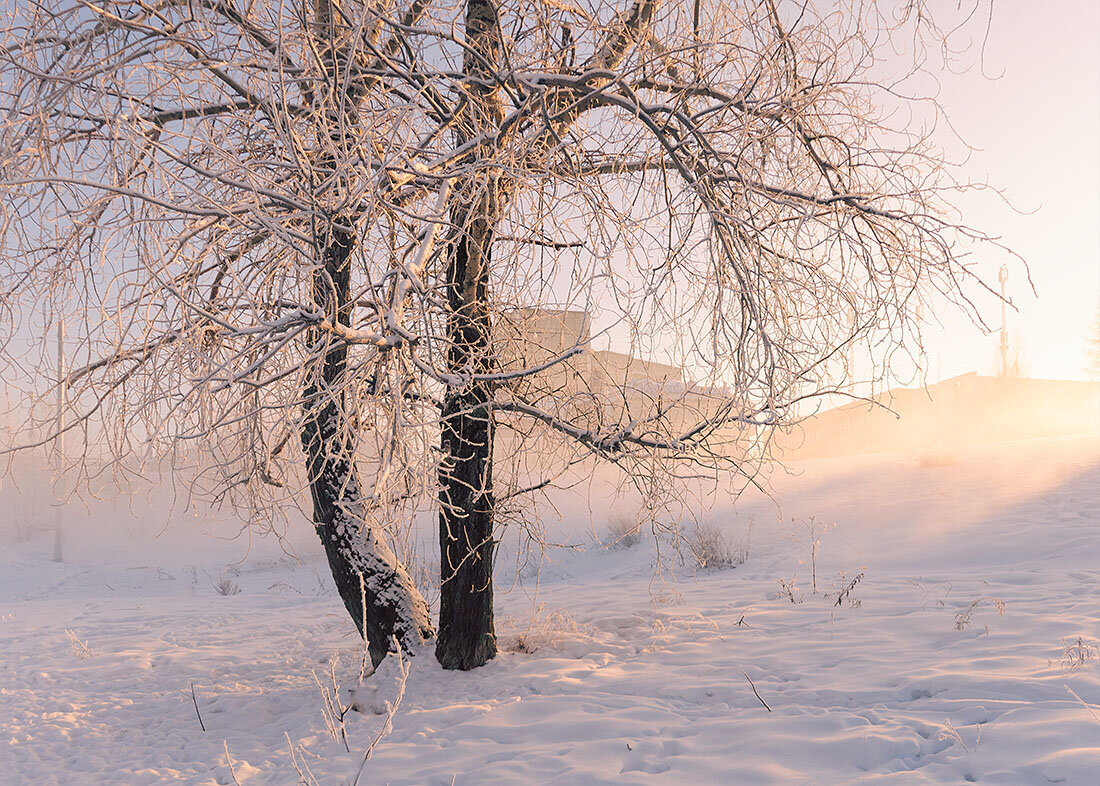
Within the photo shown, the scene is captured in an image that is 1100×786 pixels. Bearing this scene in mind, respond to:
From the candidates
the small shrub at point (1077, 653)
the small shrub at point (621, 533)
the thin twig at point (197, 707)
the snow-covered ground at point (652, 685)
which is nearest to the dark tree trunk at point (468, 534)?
the snow-covered ground at point (652, 685)

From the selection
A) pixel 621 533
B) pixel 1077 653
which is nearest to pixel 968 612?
pixel 1077 653

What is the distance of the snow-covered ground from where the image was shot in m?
3.28

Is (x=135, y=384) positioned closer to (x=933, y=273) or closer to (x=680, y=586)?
(x=933, y=273)

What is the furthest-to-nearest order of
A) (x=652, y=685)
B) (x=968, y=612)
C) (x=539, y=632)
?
(x=539, y=632), (x=968, y=612), (x=652, y=685)

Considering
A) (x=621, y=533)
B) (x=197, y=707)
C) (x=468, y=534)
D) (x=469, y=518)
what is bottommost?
(x=197, y=707)

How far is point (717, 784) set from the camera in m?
3.06

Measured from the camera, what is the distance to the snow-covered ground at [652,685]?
3.28 metres

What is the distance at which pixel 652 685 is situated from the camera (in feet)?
14.7

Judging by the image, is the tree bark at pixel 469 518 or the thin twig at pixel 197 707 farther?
the tree bark at pixel 469 518

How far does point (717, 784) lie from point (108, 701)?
203 inches

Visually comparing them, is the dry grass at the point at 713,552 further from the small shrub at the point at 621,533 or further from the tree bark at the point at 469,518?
the tree bark at the point at 469,518

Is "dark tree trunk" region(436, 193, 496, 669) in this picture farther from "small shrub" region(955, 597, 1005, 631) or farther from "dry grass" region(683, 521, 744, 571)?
"dry grass" region(683, 521, 744, 571)

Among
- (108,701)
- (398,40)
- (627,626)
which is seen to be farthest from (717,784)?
(108,701)

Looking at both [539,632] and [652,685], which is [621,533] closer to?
[539,632]
